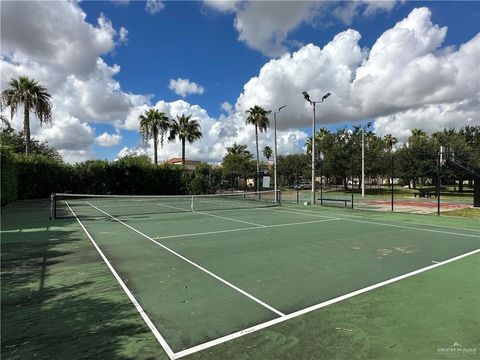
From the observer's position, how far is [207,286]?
242 inches

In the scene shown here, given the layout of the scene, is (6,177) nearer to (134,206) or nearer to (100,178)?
(134,206)

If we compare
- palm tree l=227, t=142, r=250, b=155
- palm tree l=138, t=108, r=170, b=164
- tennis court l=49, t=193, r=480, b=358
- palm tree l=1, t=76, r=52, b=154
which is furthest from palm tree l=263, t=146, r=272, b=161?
tennis court l=49, t=193, r=480, b=358

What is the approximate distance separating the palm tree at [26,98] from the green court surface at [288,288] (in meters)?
22.3

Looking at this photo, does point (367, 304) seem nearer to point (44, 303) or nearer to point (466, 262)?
point (466, 262)

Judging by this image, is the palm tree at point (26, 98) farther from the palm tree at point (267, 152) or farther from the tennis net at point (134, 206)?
the palm tree at point (267, 152)

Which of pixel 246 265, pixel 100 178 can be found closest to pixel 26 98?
pixel 100 178

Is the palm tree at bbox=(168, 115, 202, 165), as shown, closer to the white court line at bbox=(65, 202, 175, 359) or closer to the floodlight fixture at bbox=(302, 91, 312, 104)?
the floodlight fixture at bbox=(302, 91, 312, 104)

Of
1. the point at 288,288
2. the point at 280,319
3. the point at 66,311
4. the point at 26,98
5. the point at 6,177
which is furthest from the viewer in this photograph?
the point at 26,98

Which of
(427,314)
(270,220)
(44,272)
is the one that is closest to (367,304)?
(427,314)

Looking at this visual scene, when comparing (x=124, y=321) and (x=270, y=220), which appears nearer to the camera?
(x=124, y=321)

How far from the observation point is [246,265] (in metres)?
7.60

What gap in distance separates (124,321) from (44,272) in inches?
132

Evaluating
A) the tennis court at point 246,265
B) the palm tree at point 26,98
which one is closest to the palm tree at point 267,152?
the palm tree at point 26,98

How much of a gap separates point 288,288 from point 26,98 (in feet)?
104
